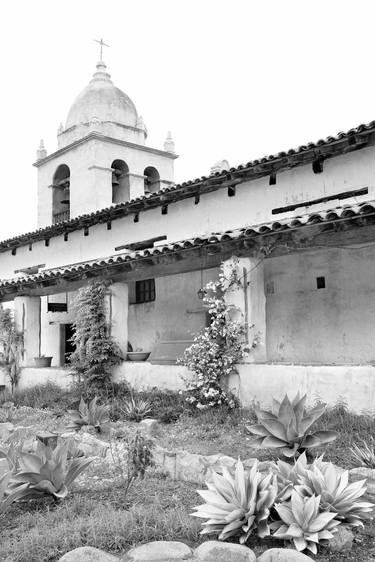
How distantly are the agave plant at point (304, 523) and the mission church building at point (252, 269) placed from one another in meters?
3.70

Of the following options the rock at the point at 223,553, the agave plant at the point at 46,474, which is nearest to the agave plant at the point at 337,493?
the rock at the point at 223,553

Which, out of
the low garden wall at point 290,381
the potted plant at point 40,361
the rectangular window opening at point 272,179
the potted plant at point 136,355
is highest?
the rectangular window opening at point 272,179

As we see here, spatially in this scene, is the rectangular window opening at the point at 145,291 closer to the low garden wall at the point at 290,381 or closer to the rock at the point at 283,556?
the low garden wall at the point at 290,381

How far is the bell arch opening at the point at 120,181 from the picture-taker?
65.2 ft

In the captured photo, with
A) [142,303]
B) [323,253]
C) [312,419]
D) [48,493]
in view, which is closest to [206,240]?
[323,253]

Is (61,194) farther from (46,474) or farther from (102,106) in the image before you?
(46,474)

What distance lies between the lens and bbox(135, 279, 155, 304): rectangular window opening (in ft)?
50.6

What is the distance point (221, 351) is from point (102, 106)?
14.3 m

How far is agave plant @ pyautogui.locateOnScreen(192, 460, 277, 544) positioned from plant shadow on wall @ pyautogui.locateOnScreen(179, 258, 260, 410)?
4.42m

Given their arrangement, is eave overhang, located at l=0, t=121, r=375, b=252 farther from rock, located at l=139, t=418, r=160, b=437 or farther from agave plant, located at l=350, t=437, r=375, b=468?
agave plant, located at l=350, t=437, r=375, b=468

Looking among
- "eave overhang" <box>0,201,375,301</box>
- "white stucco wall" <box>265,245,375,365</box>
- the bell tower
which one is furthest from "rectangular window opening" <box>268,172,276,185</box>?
the bell tower

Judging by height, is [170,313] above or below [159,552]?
above

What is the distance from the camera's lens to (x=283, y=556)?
3.77 meters

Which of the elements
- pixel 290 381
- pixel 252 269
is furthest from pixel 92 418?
pixel 252 269
